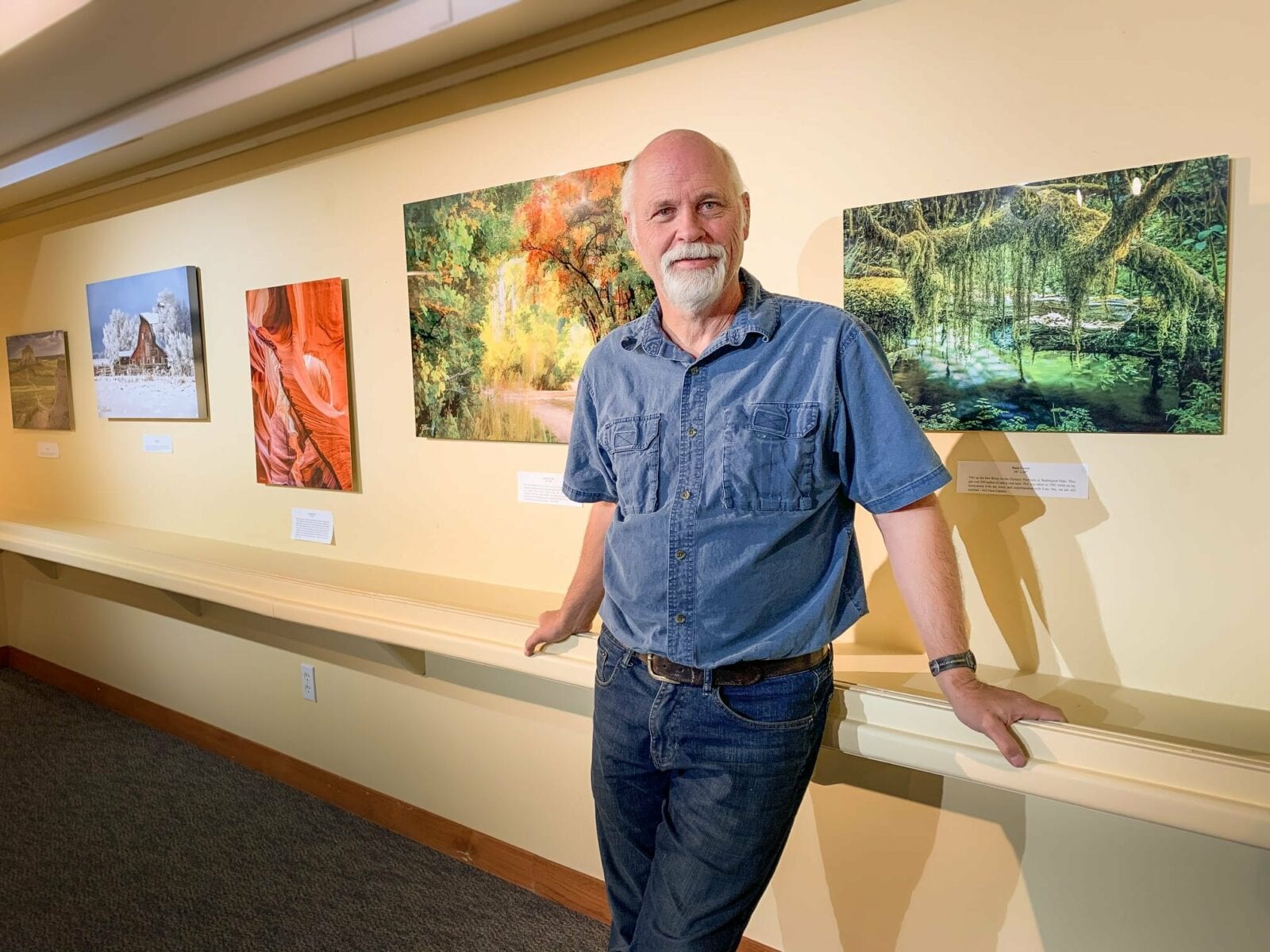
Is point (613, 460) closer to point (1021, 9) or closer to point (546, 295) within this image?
point (546, 295)

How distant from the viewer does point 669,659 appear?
1.33m

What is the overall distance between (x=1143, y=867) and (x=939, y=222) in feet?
4.36

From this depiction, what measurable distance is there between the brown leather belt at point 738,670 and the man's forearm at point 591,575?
0.93 ft

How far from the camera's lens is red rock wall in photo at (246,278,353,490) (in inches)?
109

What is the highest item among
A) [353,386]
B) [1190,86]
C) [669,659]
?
[1190,86]

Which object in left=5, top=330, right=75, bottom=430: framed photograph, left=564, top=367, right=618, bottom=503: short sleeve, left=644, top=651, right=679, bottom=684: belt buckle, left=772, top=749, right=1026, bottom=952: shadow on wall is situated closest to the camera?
left=644, top=651, right=679, bottom=684: belt buckle

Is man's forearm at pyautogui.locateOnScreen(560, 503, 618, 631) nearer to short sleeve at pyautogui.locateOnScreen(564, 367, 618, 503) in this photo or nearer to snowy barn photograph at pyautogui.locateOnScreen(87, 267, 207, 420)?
short sleeve at pyautogui.locateOnScreen(564, 367, 618, 503)

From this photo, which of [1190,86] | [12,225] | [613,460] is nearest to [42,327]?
[12,225]

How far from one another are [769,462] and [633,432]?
25 centimetres

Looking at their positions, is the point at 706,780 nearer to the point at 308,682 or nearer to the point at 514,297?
the point at 514,297

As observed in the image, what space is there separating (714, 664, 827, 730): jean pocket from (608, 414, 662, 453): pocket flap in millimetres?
428

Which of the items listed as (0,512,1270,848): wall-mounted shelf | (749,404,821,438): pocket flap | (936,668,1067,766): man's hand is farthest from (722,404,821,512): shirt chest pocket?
(0,512,1270,848): wall-mounted shelf

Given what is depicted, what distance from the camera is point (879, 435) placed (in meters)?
1.26

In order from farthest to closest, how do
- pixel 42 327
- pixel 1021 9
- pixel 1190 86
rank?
1. pixel 42 327
2. pixel 1021 9
3. pixel 1190 86
